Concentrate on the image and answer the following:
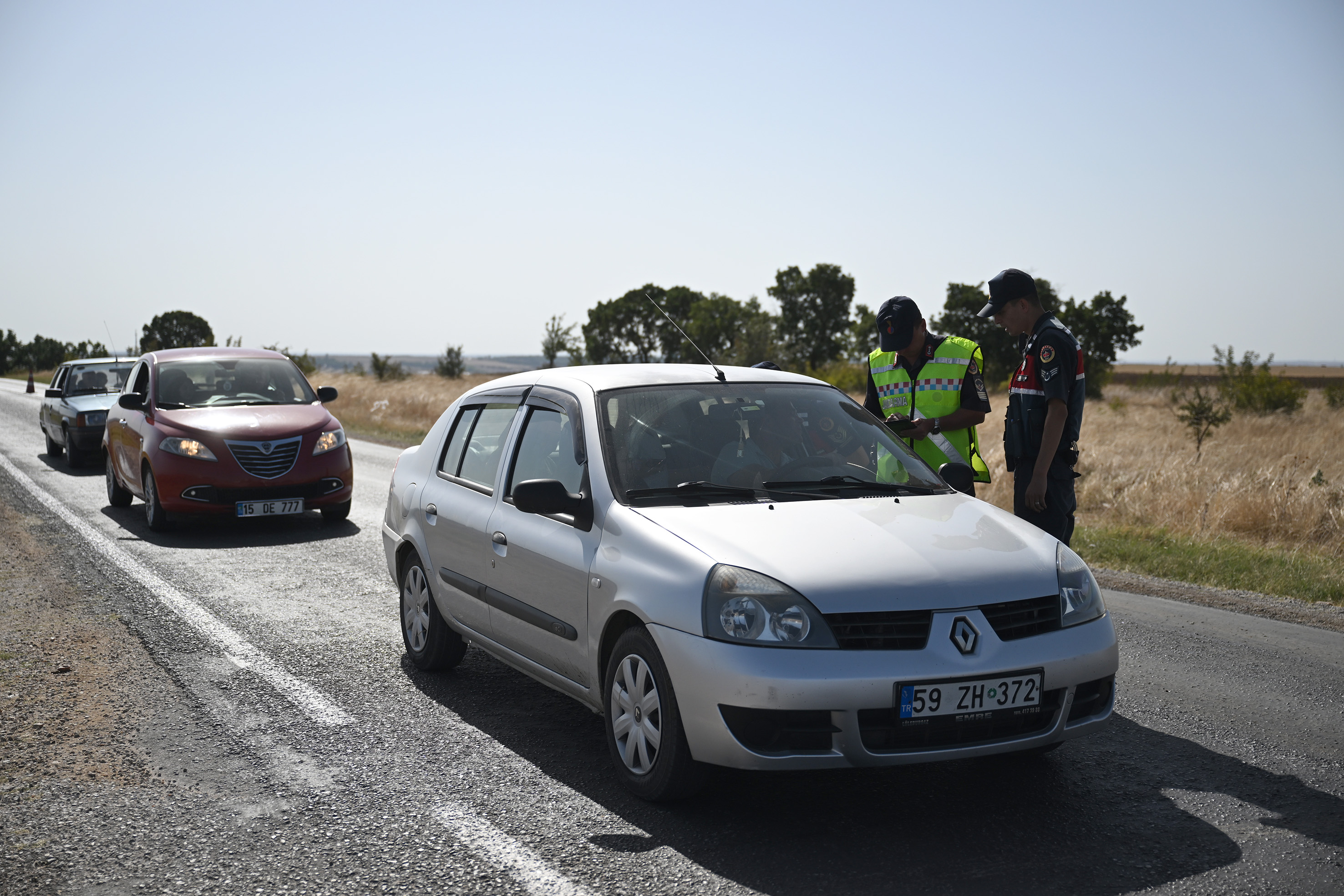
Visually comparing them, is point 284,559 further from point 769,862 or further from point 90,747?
point 769,862

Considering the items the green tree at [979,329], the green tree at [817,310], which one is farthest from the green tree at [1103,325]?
the green tree at [817,310]

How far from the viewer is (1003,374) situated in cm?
6500

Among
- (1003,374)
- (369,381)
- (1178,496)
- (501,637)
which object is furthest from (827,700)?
(1003,374)

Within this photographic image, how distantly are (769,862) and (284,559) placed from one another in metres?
6.91

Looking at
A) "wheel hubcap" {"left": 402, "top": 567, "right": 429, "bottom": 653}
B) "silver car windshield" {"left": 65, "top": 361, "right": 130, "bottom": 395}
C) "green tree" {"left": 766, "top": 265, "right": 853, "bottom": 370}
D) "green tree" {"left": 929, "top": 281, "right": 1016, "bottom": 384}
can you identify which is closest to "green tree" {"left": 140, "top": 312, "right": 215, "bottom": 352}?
"green tree" {"left": 766, "top": 265, "right": 853, "bottom": 370}

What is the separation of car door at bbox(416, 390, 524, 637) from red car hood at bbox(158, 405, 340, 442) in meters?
5.74

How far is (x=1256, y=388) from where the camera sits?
30.3m

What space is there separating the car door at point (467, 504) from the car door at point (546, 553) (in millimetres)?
120

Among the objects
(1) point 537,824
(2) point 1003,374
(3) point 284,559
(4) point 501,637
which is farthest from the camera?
(2) point 1003,374

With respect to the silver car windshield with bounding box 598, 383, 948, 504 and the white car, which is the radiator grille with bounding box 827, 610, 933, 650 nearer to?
the white car

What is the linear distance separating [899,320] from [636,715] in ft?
10.3

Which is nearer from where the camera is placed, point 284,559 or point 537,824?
point 537,824

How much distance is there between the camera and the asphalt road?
3.49m

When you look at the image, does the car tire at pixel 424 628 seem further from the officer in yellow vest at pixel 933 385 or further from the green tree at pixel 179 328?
the green tree at pixel 179 328
